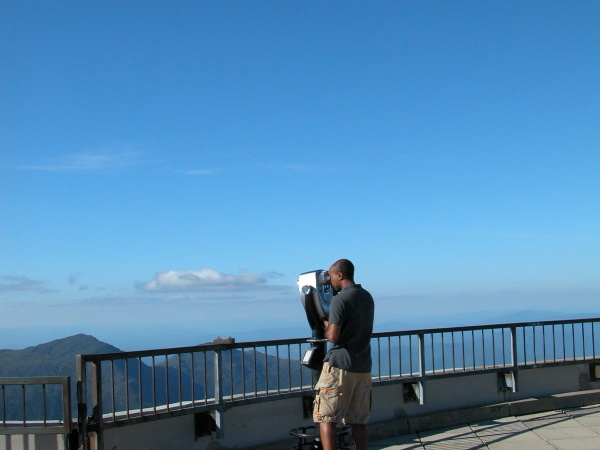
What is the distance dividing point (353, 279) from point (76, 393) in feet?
9.38

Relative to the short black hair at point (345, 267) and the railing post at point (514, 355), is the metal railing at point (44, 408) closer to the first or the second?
the short black hair at point (345, 267)

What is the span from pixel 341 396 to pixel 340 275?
1.12 metres

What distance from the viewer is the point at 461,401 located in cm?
1095

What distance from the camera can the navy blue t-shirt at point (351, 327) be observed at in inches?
265

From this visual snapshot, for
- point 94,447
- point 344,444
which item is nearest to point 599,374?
point 344,444

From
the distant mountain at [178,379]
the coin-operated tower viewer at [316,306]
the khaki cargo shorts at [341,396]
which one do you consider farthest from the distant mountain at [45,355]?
the khaki cargo shorts at [341,396]

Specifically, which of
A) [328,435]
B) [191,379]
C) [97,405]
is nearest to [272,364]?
[191,379]

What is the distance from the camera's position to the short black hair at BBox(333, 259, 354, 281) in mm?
7008

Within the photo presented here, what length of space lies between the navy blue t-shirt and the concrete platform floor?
2.72 metres

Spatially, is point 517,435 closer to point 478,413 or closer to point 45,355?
point 478,413

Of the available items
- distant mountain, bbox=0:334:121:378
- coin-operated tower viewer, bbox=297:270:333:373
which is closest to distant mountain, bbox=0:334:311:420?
coin-operated tower viewer, bbox=297:270:333:373

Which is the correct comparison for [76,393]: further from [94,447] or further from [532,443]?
[532,443]

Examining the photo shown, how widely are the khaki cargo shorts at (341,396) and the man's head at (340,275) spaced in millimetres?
744

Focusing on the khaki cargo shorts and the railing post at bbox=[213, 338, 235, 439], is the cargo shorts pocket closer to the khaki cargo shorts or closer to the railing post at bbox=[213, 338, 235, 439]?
the khaki cargo shorts
